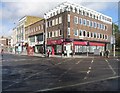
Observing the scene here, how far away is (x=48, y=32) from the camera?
194 ft

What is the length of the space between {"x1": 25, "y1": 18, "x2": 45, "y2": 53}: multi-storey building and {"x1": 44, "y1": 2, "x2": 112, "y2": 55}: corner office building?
3653 millimetres

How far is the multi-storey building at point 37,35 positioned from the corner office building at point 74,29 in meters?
3.65

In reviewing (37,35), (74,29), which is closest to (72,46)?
(74,29)

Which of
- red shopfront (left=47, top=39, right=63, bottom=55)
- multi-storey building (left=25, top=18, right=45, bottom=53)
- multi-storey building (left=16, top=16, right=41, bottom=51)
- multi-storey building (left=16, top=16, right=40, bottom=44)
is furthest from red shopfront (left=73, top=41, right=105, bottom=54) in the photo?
multi-storey building (left=16, top=16, right=40, bottom=44)

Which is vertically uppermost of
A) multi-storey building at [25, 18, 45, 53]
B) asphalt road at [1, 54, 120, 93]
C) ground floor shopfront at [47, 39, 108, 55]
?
multi-storey building at [25, 18, 45, 53]

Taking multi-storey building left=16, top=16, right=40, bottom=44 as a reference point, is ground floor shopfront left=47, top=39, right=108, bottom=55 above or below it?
below

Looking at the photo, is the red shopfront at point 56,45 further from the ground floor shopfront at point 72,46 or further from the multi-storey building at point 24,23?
the multi-storey building at point 24,23

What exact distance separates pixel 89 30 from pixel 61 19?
10654 mm

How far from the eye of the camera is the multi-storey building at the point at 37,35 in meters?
63.1

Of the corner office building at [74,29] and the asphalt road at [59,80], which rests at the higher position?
the corner office building at [74,29]

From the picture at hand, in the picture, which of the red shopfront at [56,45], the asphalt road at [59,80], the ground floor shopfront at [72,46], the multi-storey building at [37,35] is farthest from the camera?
the multi-storey building at [37,35]

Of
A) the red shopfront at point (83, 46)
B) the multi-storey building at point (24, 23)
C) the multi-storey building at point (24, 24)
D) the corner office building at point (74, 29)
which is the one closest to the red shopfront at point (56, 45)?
the corner office building at point (74, 29)

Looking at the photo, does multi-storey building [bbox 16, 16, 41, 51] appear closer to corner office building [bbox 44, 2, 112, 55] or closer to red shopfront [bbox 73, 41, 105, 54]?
corner office building [bbox 44, 2, 112, 55]

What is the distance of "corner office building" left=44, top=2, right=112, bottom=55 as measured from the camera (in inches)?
2009
